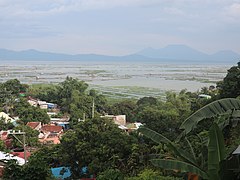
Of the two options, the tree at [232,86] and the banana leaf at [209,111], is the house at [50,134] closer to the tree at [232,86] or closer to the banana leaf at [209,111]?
the tree at [232,86]

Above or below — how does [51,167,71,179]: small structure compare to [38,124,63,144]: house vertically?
above

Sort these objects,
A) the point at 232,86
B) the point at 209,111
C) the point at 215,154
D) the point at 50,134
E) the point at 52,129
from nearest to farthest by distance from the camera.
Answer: the point at 215,154, the point at 209,111, the point at 232,86, the point at 50,134, the point at 52,129

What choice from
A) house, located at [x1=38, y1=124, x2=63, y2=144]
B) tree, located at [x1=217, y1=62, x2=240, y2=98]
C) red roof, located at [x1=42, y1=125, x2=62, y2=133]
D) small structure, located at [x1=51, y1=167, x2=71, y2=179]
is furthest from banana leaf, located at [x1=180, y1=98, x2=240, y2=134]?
red roof, located at [x1=42, y1=125, x2=62, y2=133]

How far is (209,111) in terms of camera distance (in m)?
4.20

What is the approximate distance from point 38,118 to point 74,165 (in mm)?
12913

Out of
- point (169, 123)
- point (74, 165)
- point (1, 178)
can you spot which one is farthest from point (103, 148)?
point (169, 123)

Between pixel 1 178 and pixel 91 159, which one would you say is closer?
pixel 1 178

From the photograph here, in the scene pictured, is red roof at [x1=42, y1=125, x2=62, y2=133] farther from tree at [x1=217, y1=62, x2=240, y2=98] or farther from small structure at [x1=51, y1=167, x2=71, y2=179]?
tree at [x1=217, y1=62, x2=240, y2=98]

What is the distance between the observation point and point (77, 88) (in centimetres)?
3225

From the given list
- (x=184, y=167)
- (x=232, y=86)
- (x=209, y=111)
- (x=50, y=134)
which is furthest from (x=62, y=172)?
(x=50, y=134)

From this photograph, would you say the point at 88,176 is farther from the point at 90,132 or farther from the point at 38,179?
the point at 38,179

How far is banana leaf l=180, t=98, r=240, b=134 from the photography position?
411 cm


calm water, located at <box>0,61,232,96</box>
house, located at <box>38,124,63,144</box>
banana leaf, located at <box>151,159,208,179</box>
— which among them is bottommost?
house, located at <box>38,124,63,144</box>

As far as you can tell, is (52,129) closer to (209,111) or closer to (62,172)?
(62,172)
